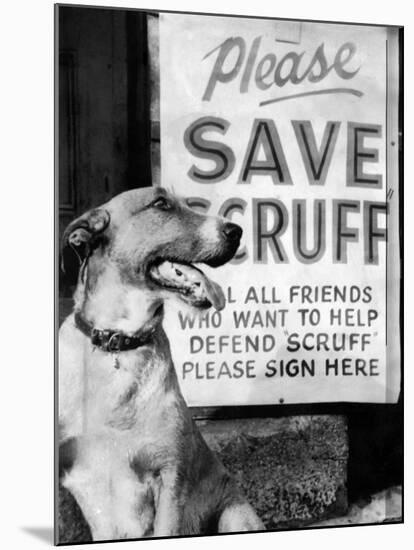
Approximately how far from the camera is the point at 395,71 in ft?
21.6

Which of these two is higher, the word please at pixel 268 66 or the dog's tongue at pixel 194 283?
the word please at pixel 268 66

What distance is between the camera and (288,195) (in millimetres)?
6355

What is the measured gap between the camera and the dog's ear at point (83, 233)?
5969 mm

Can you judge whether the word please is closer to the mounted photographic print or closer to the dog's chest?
the mounted photographic print

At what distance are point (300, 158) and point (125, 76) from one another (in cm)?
96

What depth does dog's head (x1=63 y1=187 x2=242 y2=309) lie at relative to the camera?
5992 millimetres

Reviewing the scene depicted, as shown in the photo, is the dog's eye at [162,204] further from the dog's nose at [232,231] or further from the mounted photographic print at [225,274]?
the dog's nose at [232,231]

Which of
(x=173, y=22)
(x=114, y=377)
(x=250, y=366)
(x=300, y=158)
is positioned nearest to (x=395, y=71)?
(x=300, y=158)

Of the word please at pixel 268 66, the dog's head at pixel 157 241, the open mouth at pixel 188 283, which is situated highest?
the word please at pixel 268 66

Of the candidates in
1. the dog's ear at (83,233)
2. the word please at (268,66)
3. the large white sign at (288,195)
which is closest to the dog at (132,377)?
the dog's ear at (83,233)

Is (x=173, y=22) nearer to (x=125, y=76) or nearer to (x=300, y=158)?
(x=125, y=76)

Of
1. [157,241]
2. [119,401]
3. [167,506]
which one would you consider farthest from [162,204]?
[167,506]

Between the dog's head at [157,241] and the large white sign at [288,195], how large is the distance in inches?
→ 2.9

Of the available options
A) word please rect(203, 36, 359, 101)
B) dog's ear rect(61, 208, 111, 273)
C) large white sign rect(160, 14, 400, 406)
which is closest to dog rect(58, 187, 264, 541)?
dog's ear rect(61, 208, 111, 273)
